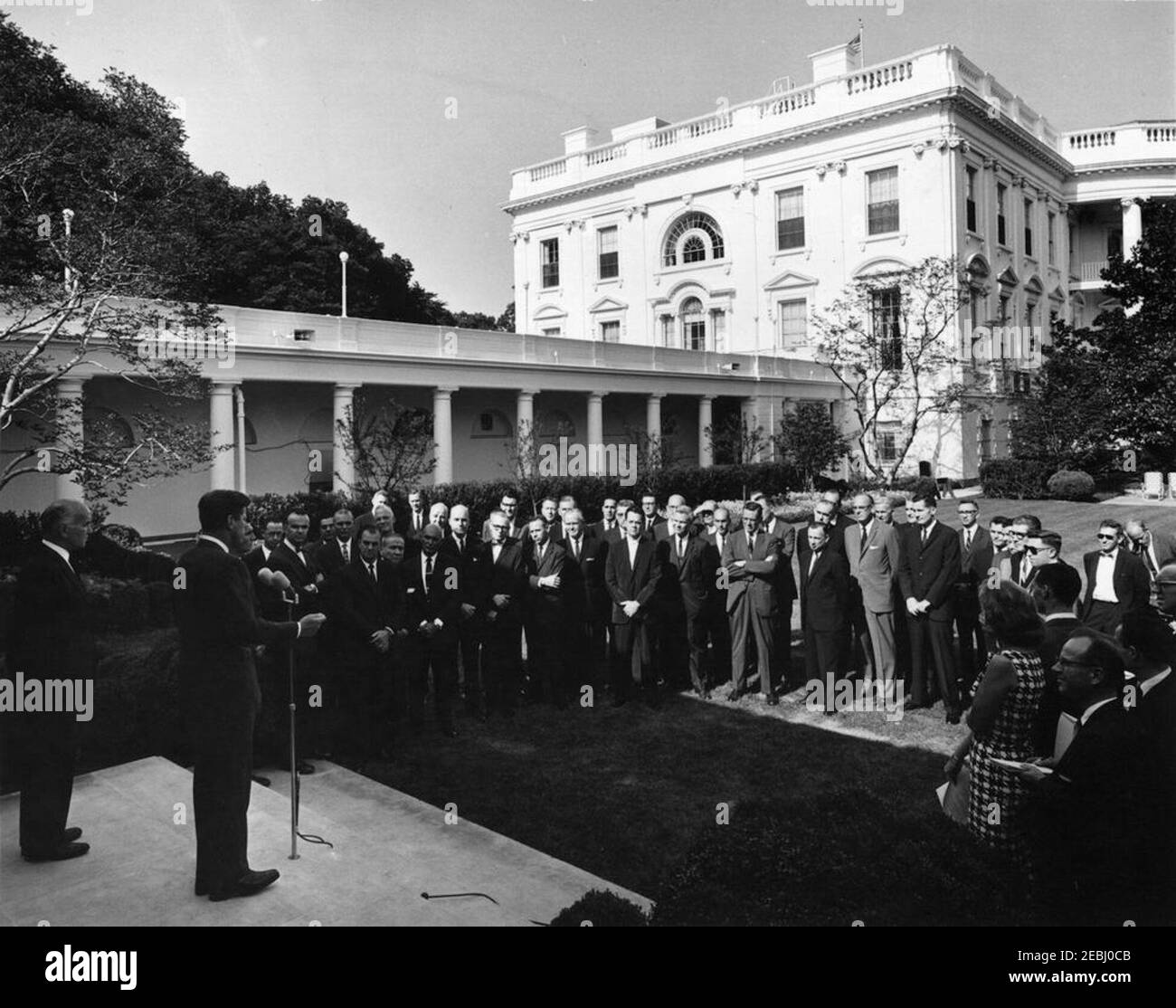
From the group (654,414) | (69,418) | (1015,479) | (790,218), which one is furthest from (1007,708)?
(790,218)

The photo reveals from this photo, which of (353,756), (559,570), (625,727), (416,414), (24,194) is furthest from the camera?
(416,414)

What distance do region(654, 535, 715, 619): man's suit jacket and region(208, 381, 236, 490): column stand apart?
40.0 ft

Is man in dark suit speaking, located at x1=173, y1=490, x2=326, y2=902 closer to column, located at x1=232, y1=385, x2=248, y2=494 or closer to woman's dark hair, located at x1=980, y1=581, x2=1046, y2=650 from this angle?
woman's dark hair, located at x1=980, y1=581, x2=1046, y2=650

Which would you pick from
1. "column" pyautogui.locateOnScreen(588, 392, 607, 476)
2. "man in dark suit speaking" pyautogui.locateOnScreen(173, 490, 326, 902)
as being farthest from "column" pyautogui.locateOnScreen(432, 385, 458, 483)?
"man in dark suit speaking" pyautogui.locateOnScreen(173, 490, 326, 902)

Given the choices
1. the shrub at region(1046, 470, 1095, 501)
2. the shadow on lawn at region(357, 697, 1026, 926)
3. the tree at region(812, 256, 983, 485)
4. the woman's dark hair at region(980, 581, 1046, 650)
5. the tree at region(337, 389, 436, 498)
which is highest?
the tree at region(812, 256, 983, 485)

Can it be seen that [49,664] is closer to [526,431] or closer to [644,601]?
[644,601]

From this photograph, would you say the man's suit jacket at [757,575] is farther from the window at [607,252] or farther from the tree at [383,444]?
the window at [607,252]

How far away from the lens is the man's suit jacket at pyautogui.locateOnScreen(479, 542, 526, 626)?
27.0ft

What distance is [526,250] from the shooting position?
148 feet

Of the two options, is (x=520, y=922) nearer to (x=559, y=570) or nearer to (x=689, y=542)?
(x=559, y=570)
